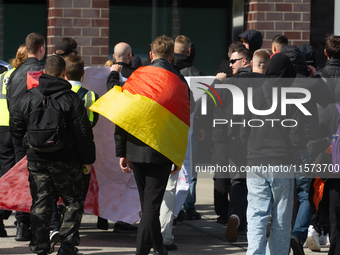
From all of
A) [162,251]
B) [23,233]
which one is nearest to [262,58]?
[162,251]

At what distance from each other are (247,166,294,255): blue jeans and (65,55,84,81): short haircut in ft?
6.61

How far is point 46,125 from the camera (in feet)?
17.2

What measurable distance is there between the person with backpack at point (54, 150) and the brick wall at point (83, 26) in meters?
4.60

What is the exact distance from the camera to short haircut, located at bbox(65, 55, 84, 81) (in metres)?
5.89

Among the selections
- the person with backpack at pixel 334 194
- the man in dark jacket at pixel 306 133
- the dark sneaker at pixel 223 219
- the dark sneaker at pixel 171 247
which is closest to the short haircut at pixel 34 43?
the dark sneaker at pixel 171 247

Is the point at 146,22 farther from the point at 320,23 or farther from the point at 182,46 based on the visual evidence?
the point at 182,46

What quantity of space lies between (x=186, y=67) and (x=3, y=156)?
2371 millimetres

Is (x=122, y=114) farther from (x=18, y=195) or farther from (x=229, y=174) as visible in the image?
(x=229, y=174)

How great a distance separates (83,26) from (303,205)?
17.9 ft

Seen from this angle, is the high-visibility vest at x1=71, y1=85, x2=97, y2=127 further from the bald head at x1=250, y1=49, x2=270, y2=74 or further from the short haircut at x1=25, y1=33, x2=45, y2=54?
the bald head at x1=250, y1=49, x2=270, y2=74

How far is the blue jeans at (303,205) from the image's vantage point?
5.84 meters

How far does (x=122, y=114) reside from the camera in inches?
206

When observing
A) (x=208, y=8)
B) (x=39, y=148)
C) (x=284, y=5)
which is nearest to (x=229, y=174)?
(x=39, y=148)

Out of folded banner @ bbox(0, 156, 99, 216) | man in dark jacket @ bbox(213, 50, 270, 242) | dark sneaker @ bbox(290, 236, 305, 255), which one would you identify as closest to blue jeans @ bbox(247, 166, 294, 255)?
dark sneaker @ bbox(290, 236, 305, 255)
